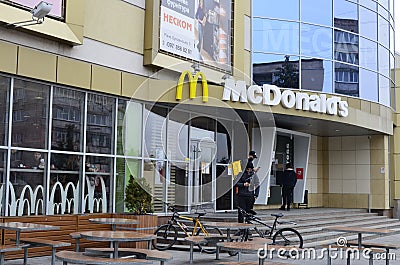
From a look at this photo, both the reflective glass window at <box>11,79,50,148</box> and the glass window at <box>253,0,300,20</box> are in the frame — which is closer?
the reflective glass window at <box>11,79,50,148</box>

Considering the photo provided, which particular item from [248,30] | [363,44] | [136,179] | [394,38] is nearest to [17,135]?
[136,179]

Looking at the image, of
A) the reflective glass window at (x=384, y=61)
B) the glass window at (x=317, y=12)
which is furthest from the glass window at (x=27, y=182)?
the reflective glass window at (x=384, y=61)

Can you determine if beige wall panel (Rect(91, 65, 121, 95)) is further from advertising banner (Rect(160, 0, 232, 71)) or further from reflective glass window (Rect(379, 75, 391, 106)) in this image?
reflective glass window (Rect(379, 75, 391, 106))

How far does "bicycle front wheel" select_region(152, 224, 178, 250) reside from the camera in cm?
1339

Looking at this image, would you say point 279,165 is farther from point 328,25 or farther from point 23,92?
point 23,92

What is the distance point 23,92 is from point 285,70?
33.4ft

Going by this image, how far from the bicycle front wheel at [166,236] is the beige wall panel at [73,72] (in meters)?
3.73

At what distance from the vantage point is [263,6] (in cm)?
2000

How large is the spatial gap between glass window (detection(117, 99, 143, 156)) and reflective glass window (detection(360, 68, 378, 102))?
10.2 m

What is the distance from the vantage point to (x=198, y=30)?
17031 mm

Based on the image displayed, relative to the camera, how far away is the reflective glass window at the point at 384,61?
23.6 metres

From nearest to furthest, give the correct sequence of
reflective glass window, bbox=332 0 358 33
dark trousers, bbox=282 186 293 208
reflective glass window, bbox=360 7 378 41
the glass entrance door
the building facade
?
the building facade, the glass entrance door, dark trousers, bbox=282 186 293 208, reflective glass window, bbox=332 0 358 33, reflective glass window, bbox=360 7 378 41

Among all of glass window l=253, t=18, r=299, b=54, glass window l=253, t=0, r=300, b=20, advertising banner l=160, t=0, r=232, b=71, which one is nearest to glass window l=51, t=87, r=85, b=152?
advertising banner l=160, t=0, r=232, b=71

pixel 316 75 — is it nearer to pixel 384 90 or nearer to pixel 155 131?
pixel 384 90
